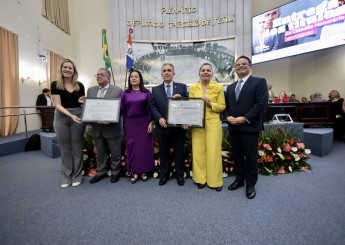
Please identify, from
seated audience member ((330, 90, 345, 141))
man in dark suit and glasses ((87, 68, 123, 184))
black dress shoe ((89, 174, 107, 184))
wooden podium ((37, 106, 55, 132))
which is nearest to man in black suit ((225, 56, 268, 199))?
man in dark suit and glasses ((87, 68, 123, 184))

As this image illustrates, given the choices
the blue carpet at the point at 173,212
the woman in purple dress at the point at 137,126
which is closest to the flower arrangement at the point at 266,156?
the blue carpet at the point at 173,212

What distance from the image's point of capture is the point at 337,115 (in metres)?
4.51

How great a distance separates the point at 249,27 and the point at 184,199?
745 centimetres

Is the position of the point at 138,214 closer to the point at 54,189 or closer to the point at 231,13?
the point at 54,189

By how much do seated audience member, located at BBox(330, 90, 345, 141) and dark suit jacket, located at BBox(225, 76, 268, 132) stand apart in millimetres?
3912

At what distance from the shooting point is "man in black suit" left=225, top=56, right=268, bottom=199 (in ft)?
6.12

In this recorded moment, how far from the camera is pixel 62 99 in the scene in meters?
2.24

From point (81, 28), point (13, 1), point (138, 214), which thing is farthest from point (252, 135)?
point (81, 28)

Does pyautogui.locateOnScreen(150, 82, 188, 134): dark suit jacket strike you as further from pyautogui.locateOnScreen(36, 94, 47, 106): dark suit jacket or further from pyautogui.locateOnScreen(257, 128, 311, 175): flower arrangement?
pyautogui.locateOnScreen(36, 94, 47, 106): dark suit jacket

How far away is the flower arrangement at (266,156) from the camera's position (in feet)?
8.79

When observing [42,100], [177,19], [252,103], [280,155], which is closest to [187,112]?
[252,103]

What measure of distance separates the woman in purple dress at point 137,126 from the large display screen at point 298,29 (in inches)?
237

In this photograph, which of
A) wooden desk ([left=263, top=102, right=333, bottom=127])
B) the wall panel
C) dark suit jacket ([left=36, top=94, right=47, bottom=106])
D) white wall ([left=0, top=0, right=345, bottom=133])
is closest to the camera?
wooden desk ([left=263, top=102, right=333, bottom=127])

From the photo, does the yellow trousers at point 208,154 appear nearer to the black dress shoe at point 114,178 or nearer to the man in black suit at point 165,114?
the man in black suit at point 165,114
